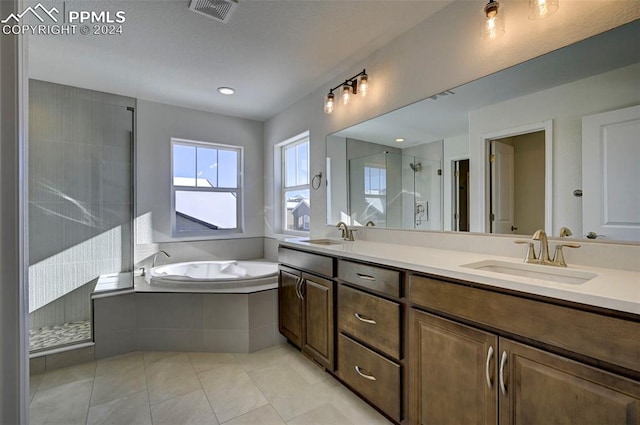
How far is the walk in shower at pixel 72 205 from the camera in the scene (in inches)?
94.4

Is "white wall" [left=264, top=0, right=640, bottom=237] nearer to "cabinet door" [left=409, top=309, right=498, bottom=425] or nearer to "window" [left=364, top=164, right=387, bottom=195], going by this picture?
"window" [left=364, top=164, right=387, bottom=195]


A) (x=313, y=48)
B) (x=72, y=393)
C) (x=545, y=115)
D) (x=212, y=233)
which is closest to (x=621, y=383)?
(x=545, y=115)

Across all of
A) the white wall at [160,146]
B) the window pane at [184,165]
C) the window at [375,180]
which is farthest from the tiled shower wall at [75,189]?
the window at [375,180]

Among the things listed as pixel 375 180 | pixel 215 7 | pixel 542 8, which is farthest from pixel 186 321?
pixel 542 8

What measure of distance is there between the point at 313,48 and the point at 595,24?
1.58m

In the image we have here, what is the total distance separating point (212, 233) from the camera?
145 inches

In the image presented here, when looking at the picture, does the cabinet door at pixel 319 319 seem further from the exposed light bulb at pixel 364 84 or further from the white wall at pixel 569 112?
the exposed light bulb at pixel 364 84

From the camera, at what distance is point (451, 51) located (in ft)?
5.67

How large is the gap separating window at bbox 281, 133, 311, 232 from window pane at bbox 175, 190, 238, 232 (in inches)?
27.0

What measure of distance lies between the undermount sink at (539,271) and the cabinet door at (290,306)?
129 cm

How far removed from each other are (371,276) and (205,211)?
2704 mm

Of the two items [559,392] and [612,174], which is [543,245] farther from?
[559,392]

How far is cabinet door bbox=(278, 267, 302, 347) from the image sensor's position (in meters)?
2.23

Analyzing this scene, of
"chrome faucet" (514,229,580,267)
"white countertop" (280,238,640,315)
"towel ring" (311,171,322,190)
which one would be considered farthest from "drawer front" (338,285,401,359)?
"towel ring" (311,171,322,190)
